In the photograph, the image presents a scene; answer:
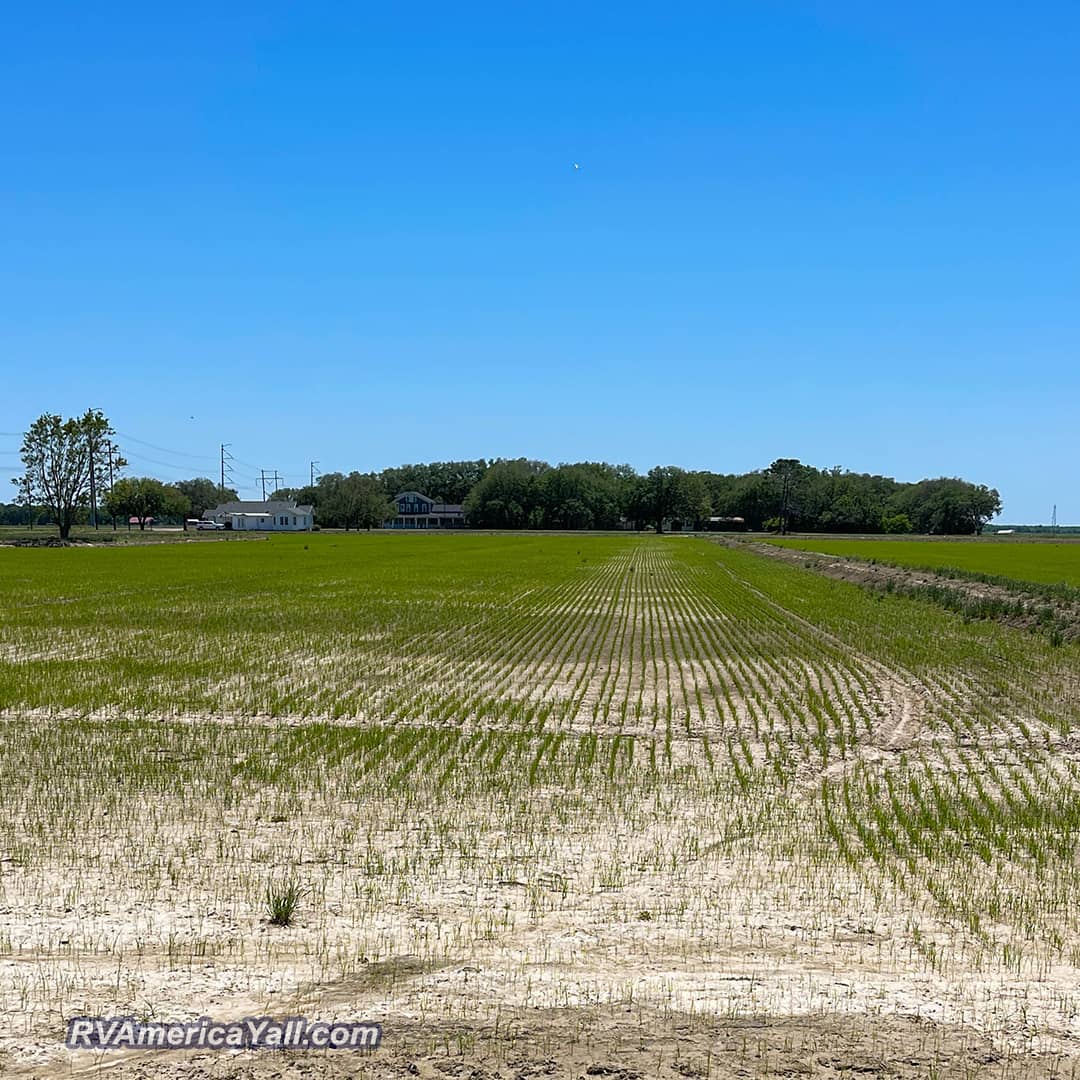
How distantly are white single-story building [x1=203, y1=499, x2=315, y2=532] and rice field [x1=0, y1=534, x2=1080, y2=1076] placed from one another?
146 meters

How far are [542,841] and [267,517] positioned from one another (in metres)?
160

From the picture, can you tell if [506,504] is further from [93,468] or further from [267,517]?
[93,468]

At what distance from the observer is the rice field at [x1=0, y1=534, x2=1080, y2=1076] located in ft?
18.9

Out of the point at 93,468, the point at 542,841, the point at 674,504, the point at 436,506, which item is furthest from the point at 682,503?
the point at 542,841

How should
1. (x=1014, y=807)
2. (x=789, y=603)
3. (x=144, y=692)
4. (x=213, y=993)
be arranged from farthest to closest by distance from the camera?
(x=789, y=603)
(x=144, y=692)
(x=1014, y=807)
(x=213, y=993)

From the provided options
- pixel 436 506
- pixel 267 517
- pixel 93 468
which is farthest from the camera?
pixel 436 506

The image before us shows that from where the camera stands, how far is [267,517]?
536 ft

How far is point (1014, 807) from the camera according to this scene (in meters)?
10.0

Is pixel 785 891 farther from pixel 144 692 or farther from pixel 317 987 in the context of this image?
pixel 144 692

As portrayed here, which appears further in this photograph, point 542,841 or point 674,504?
point 674,504

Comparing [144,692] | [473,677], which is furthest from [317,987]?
[473,677]

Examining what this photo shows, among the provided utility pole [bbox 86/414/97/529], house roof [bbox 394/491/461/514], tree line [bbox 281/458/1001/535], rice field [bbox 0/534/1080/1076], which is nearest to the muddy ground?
rice field [bbox 0/534/1080/1076]

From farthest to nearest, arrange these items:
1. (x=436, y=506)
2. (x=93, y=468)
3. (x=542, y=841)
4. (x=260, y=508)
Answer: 1. (x=436, y=506)
2. (x=260, y=508)
3. (x=93, y=468)
4. (x=542, y=841)

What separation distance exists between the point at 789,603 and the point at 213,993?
30.7 metres
